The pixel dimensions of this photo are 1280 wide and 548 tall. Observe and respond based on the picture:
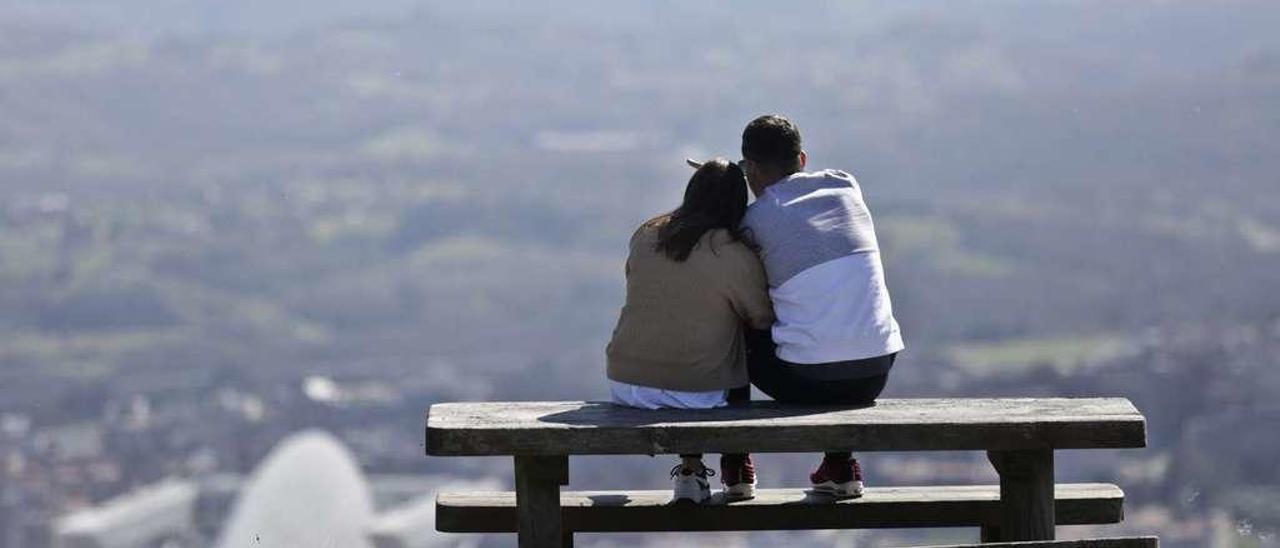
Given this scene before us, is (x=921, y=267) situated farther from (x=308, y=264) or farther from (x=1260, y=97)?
(x=308, y=264)

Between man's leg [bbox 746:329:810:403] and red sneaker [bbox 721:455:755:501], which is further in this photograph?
red sneaker [bbox 721:455:755:501]

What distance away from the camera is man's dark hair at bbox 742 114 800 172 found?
7219 mm

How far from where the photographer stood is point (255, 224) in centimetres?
17675

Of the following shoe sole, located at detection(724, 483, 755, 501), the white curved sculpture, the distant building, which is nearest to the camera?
shoe sole, located at detection(724, 483, 755, 501)

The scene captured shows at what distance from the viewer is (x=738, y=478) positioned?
7.34 m

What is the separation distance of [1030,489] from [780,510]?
927 mm

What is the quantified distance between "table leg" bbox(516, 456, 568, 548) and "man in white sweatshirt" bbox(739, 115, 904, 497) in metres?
0.93

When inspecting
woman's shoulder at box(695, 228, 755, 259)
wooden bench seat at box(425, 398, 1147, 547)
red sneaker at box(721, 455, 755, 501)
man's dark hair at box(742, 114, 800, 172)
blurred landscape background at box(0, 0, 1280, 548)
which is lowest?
blurred landscape background at box(0, 0, 1280, 548)

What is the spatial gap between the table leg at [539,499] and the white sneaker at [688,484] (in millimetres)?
676

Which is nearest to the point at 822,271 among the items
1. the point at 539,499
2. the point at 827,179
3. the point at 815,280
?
the point at 815,280

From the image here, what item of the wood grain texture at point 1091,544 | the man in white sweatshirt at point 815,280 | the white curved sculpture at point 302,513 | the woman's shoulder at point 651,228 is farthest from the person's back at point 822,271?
the white curved sculpture at point 302,513

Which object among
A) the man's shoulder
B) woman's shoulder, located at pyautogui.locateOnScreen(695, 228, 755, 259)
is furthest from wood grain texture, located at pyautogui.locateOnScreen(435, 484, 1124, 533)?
the man's shoulder

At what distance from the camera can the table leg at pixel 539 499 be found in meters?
6.52

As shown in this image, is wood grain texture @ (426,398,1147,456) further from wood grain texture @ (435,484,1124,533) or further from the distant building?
the distant building
